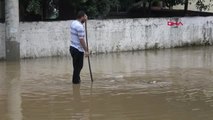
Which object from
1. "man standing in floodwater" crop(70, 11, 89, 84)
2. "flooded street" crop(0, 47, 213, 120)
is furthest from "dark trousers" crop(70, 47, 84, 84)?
"flooded street" crop(0, 47, 213, 120)

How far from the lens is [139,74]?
1312 cm

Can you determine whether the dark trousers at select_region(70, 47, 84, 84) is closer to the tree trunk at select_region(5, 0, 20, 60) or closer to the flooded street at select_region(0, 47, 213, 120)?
the flooded street at select_region(0, 47, 213, 120)

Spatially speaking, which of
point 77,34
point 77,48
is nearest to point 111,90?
point 77,48

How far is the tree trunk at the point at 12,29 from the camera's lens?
1656 centimetres

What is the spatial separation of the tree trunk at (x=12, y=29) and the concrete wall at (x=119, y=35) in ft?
2.11

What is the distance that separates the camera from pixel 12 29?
54.8 ft

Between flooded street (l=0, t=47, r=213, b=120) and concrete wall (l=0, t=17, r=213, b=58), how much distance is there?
1145 mm

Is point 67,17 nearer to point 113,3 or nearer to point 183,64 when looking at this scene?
point 113,3

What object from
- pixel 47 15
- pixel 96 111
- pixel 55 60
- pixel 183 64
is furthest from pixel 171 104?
pixel 47 15

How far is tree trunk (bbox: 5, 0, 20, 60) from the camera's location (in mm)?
16562

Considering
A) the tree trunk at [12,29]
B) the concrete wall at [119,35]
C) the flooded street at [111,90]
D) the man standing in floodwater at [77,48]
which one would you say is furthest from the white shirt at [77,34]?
the concrete wall at [119,35]

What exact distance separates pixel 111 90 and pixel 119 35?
948 cm

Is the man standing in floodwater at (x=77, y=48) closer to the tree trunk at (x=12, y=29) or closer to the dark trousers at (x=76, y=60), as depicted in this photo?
the dark trousers at (x=76, y=60)

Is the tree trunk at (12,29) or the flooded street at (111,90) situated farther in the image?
the tree trunk at (12,29)
